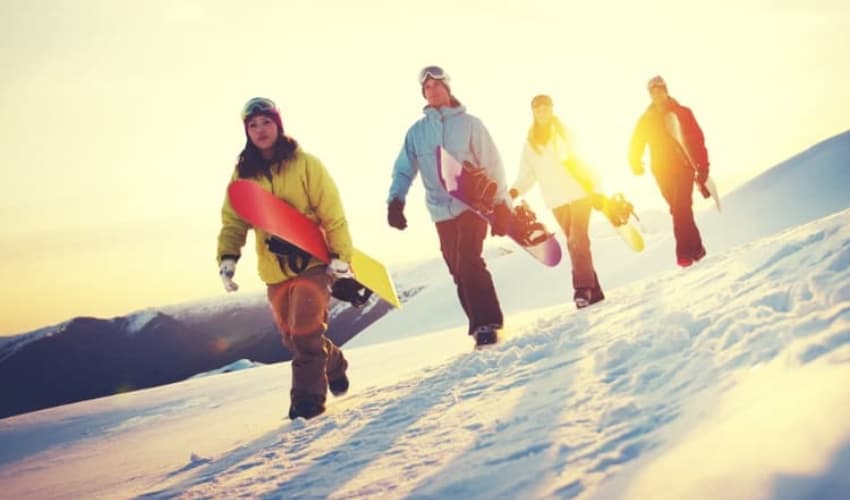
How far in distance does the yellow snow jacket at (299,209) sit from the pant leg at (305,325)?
3.5 inches

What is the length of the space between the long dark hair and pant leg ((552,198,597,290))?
3111mm

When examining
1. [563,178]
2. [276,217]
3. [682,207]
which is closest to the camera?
[276,217]

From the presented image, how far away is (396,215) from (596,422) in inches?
121

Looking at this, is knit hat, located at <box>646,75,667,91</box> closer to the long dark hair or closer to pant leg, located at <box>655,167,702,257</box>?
pant leg, located at <box>655,167,702,257</box>

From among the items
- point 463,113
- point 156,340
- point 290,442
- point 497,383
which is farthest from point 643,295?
point 156,340

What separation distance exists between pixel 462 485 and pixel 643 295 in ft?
8.68

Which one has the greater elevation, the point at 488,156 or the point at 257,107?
the point at 257,107

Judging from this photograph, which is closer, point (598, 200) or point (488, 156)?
point (488, 156)

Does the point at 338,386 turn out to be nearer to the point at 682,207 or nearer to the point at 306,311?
the point at 306,311

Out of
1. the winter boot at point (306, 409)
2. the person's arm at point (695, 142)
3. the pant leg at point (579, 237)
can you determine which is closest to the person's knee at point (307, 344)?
the winter boot at point (306, 409)

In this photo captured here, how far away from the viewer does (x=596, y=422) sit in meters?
1.95

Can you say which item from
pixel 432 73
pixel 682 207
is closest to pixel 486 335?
pixel 432 73

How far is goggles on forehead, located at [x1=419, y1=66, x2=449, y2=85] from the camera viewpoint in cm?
480

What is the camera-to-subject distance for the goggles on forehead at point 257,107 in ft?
12.6
